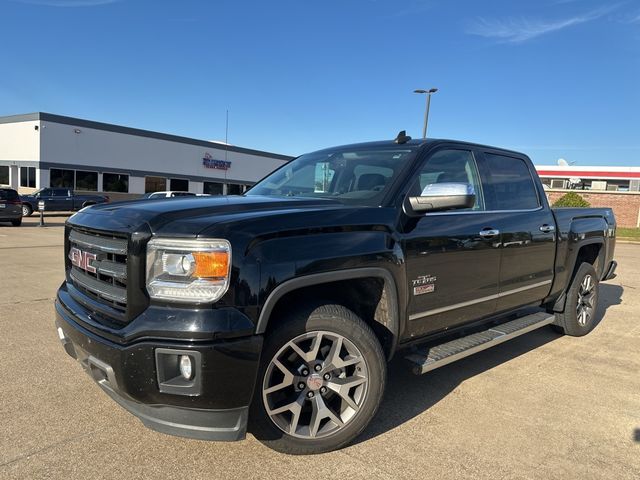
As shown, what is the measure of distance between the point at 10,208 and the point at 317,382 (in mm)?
20497

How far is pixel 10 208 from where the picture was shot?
19062 mm

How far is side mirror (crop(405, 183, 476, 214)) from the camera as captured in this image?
9.91 feet

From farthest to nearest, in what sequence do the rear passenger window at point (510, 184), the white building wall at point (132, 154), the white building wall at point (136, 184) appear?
the white building wall at point (136, 184)
the white building wall at point (132, 154)
the rear passenger window at point (510, 184)

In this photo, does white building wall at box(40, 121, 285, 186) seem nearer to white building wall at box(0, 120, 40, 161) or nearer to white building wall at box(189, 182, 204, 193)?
white building wall at box(0, 120, 40, 161)

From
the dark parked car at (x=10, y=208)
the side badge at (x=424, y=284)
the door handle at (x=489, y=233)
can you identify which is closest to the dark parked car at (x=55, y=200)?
the dark parked car at (x=10, y=208)

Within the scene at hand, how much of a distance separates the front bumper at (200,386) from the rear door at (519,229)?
2419 mm

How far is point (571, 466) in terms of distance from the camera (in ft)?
8.99

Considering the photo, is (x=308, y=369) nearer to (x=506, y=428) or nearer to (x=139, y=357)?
(x=139, y=357)

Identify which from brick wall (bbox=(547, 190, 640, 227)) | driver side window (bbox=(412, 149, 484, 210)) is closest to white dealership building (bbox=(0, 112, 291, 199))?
brick wall (bbox=(547, 190, 640, 227))

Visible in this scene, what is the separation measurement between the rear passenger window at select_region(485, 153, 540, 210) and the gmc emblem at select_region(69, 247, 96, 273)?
2.99m

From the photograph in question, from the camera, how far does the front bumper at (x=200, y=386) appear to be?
2.27m

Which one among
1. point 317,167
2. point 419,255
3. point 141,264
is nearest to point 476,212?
point 419,255

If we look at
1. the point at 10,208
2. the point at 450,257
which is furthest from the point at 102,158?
the point at 450,257

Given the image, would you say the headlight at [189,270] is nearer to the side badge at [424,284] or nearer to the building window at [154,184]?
the side badge at [424,284]
